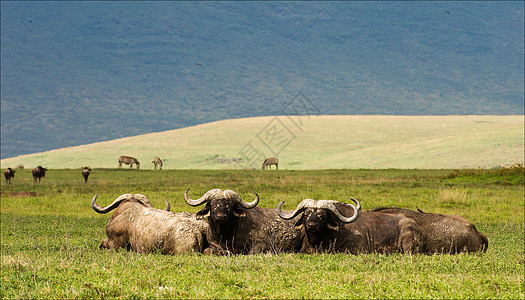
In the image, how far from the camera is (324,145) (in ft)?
283

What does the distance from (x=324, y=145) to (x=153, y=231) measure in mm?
73839

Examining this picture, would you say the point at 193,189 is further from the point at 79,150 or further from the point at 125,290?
the point at 79,150

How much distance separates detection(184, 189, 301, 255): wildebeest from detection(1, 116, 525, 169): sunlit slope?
4589cm

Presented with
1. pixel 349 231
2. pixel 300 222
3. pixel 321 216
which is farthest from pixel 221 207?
pixel 349 231

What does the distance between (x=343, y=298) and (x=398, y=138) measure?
82.2 meters

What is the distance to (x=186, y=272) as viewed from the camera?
975 centimetres

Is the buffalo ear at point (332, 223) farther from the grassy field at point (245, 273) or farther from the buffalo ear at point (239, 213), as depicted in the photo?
the buffalo ear at point (239, 213)

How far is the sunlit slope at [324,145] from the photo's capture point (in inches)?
2557

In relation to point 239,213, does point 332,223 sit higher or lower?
lower

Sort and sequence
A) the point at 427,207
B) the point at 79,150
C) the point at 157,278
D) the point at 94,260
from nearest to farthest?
the point at 157,278, the point at 94,260, the point at 427,207, the point at 79,150

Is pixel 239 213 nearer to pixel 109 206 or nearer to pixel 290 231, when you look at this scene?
pixel 290 231

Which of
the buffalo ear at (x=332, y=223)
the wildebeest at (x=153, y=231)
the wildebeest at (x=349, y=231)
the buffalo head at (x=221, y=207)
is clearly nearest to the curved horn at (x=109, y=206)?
the wildebeest at (x=153, y=231)

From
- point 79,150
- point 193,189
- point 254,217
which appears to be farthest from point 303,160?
point 254,217

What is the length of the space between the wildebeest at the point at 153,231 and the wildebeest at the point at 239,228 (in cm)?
31
